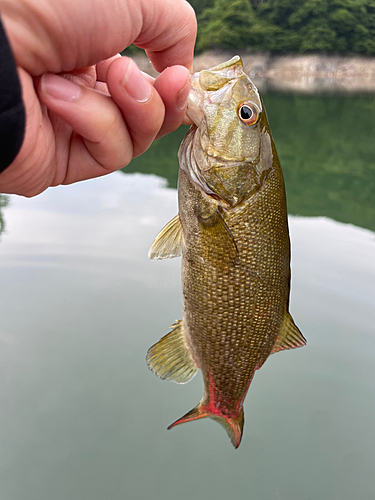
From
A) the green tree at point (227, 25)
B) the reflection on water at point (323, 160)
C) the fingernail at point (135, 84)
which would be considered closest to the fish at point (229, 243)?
the fingernail at point (135, 84)

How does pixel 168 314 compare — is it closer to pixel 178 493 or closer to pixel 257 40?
pixel 178 493

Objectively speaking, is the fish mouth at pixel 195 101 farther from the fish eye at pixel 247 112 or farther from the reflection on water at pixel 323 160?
the reflection on water at pixel 323 160

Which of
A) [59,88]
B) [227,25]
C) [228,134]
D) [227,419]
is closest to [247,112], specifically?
[228,134]

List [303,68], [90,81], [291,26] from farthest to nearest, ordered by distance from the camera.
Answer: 1. [291,26]
2. [303,68]
3. [90,81]

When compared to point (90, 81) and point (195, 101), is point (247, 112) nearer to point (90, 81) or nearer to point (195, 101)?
point (195, 101)

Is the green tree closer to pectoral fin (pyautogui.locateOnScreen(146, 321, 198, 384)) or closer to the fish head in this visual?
the fish head

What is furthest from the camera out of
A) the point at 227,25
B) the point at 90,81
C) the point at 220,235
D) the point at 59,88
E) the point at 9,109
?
the point at 227,25

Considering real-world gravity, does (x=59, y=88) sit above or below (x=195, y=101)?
above

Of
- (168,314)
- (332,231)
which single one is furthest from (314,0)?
(168,314)
